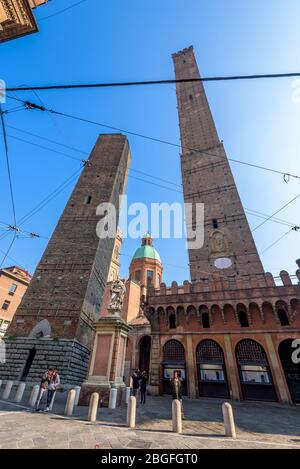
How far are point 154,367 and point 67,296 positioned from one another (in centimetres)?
784

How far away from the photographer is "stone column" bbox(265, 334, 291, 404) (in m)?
12.1

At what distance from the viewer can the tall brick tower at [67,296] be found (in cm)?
1361

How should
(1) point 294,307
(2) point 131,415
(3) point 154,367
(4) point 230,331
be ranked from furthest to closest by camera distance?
(3) point 154,367
(4) point 230,331
(1) point 294,307
(2) point 131,415

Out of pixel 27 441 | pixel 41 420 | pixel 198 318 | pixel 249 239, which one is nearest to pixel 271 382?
pixel 198 318

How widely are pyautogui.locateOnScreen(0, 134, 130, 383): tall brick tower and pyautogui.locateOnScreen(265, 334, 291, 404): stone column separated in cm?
1175

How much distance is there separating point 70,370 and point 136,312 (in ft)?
59.4

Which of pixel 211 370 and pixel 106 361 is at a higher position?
pixel 211 370

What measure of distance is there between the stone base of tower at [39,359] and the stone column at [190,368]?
683cm

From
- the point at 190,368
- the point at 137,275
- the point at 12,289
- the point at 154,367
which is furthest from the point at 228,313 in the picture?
the point at 12,289

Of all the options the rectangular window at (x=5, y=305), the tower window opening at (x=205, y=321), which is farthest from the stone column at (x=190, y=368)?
the rectangular window at (x=5, y=305)

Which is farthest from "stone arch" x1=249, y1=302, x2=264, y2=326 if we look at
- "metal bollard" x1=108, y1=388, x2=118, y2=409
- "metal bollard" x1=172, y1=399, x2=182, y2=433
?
"metal bollard" x1=172, y1=399, x2=182, y2=433

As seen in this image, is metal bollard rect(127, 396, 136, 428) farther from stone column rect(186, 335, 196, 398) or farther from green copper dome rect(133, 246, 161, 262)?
green copper dome rect(133, 246, 161, 262)

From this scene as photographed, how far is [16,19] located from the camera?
20.8ft

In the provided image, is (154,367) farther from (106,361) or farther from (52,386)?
(52,386)
